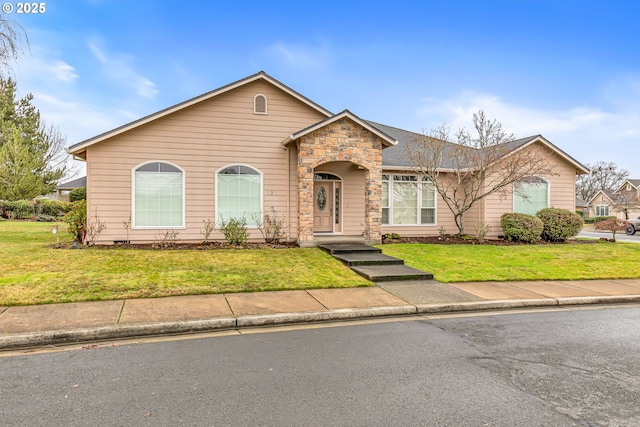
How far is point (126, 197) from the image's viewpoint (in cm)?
1229

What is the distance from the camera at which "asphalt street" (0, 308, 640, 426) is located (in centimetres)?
303

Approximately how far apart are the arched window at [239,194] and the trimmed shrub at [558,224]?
11992 mm

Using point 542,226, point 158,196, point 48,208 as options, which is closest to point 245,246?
point 158,196

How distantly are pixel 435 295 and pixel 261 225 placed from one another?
749 centimetres

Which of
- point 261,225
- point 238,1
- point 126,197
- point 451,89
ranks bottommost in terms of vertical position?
point 261,225

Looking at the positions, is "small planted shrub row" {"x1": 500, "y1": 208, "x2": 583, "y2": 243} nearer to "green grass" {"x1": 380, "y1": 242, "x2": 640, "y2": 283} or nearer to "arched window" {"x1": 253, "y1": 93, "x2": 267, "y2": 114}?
"green grass" {"x1": 380, "y1": 242, "x2": 640, "y2": 283}

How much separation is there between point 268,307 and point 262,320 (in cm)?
56

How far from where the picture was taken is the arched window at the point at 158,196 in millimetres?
12445

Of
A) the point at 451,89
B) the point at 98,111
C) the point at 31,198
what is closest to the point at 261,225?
the point at 451,89

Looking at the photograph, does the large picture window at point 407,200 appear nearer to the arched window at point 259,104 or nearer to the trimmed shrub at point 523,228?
the trimmed shrub at point 523,228

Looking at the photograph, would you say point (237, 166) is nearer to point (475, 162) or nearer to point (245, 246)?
point (245, 246)

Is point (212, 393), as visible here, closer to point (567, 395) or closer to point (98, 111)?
point (567, 395)

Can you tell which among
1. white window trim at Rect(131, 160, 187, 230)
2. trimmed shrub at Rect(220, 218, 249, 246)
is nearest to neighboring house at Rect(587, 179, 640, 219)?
trimmed shrub at Rect(220, 218, 249, 246)

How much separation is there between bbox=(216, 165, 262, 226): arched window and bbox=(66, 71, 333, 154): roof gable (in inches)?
96.2
